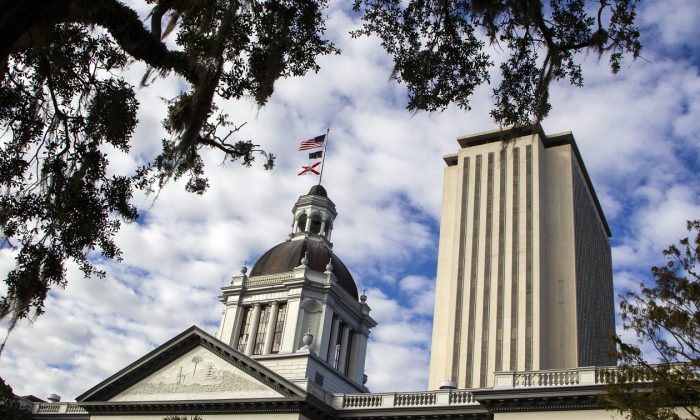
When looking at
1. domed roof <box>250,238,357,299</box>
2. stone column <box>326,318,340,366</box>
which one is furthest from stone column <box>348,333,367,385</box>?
domed roof <box>250,238,357,299</box>

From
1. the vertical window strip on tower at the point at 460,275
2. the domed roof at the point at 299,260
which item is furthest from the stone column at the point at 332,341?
the vertical window strip on tower at the point at 460,275

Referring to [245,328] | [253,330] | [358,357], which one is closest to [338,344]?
[358,357]

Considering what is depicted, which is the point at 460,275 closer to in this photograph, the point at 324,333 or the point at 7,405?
the point at 324,333

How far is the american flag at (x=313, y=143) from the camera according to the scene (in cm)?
4384

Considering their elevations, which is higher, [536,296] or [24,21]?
[536,296]

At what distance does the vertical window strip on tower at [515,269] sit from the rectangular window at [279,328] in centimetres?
3786

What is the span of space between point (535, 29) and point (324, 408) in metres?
23.7

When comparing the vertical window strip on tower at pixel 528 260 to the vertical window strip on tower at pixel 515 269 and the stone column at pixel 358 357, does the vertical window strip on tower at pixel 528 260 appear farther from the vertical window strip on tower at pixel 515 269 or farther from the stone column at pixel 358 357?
the stone column at pixel 358 357

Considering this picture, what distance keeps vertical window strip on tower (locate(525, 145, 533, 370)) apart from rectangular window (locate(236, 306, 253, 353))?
39710 millimetres

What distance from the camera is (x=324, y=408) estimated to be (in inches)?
1207

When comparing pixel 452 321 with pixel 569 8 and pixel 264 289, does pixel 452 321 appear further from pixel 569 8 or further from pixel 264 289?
pixel 569 8

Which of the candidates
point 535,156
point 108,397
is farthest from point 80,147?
point 535,156

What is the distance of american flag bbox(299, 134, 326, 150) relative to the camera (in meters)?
43.8

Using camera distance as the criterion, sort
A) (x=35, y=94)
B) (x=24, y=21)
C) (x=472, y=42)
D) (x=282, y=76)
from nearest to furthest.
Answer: (x=24, y=21)
(x=35, y=94)
(x=282, y=76)
(x=472, y=42)
